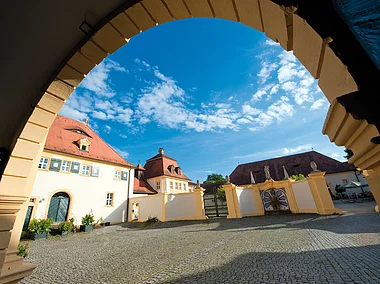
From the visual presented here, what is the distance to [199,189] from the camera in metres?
13.8

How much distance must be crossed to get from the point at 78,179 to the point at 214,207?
39.5 feet

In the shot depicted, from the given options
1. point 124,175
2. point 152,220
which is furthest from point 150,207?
point 124,175

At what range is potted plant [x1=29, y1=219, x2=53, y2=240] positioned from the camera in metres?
10.0

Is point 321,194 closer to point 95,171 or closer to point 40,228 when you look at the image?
point 40,228

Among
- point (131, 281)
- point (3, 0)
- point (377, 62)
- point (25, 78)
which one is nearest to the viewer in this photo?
point (377, 62)

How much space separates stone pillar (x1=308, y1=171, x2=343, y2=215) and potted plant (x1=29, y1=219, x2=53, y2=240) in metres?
16.7

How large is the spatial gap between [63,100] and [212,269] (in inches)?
172

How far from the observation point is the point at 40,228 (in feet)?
33.8

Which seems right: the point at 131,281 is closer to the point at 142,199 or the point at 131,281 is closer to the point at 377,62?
the point at 377,62

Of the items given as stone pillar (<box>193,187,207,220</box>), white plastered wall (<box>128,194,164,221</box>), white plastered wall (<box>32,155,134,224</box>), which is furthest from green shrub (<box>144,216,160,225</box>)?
white plastered wall (<box>32,155,134,224</box>)

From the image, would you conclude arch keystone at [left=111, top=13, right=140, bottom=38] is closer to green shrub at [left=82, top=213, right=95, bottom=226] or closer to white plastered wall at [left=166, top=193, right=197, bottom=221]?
white plastered wall at [left=166, top=193, right=197, bottom=221]

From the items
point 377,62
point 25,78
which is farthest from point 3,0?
point 377,62

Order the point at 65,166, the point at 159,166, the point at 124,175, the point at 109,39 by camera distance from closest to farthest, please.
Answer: the point at 109,39
the point at 65,166
the point at 124,175
the point at 159,166

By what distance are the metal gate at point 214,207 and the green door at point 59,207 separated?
11391 mm
